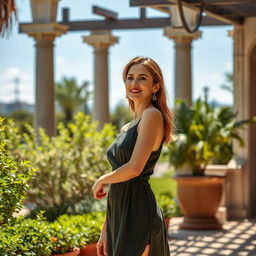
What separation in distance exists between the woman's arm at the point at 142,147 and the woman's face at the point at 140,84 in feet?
0.58

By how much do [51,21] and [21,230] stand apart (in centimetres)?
1035

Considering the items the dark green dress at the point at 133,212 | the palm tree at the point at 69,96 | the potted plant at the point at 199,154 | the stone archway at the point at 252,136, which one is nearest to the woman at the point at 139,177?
the dark green dress at the point at 133,212

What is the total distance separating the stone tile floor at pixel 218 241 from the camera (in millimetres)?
10625

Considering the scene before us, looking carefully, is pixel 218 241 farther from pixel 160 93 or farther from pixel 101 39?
A: pixel 101 39

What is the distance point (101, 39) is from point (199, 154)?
8119mm

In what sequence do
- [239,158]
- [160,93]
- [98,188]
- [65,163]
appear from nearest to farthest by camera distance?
[98,188]
[160,93]
[65,163]
[239,158]

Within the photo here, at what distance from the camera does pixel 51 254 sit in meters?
8.30

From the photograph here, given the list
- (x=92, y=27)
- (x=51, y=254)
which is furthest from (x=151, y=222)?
(x=92, y=27)

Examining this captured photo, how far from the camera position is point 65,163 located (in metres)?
12.7

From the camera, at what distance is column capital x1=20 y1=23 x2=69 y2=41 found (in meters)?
17.3

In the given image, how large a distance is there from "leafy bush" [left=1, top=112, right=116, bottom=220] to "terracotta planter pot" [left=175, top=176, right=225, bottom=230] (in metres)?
1.76

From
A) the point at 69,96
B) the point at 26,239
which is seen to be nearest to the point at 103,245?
the point at 26,239

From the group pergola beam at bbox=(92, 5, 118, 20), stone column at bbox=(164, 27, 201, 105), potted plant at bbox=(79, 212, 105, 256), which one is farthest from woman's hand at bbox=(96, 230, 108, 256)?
pergola beam at bbox=(92, 5, 118, 20)

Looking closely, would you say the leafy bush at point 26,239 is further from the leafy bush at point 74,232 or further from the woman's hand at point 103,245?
the woman's hand at point 103,245
